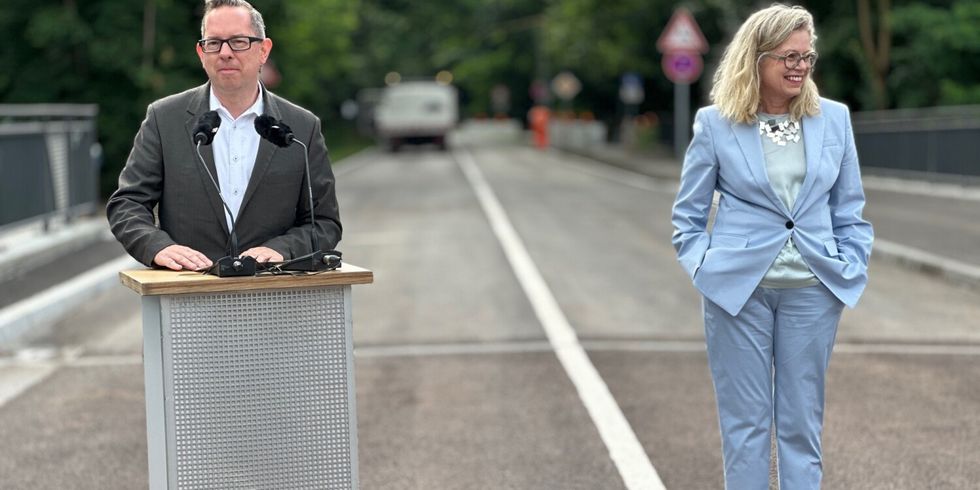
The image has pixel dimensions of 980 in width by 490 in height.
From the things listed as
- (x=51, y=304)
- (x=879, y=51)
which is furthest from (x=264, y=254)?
(x=879, y=51)

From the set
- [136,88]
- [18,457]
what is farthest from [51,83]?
[18,457]

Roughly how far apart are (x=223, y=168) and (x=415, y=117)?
187 ft

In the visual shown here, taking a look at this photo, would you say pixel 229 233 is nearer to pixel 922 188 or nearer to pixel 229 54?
pixel 229 54

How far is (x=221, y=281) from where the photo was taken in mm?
3932

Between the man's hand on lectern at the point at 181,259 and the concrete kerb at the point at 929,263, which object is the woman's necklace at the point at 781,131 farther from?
the concrete kerb at the point at 929,263

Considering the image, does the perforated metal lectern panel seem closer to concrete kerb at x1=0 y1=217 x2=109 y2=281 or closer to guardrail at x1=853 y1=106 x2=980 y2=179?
concrete kerb at x1=0 y1=217 x2=109 y2=281

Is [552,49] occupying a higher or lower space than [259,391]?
higher

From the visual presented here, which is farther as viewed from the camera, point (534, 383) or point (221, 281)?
point (534, 383)

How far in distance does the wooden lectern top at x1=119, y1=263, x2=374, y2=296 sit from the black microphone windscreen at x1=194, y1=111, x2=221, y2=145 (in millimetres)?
381

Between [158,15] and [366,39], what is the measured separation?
52.1 meters

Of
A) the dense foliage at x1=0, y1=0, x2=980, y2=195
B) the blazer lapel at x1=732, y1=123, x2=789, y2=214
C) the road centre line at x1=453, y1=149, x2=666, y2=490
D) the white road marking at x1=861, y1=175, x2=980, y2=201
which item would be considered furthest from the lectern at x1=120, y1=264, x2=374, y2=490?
the dense foliage at x1=0, y1=0, x2=980, y2=195

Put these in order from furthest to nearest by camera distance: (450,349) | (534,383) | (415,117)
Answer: (415,117) < (450,349) < (534,383)

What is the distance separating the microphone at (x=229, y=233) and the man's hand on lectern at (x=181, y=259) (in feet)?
0.18

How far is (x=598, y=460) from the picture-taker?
6430 mm
